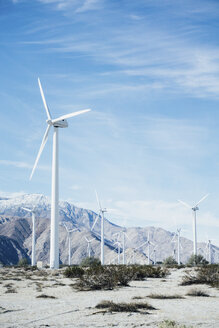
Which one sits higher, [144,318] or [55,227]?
[55,227]

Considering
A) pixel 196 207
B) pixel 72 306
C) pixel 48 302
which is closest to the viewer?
pixel 72 306

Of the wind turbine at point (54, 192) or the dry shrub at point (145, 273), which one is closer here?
the dry shrub at point (145, 273)

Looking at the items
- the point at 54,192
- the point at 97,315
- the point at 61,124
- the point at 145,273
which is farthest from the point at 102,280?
the point at 61,124

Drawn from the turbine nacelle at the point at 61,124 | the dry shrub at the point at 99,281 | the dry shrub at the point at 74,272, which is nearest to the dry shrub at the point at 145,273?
the dry shrub at the point at 74,272

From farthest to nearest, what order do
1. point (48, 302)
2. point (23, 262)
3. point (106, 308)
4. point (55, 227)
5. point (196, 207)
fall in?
point (23, 262), point (196, 207), point (55, 227), point (48, 302), point (106, 308)

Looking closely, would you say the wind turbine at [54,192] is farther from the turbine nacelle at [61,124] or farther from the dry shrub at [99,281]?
the dry shrub at [99,281]

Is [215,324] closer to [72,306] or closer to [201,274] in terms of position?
[72,306]

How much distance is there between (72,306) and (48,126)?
44.0 metres

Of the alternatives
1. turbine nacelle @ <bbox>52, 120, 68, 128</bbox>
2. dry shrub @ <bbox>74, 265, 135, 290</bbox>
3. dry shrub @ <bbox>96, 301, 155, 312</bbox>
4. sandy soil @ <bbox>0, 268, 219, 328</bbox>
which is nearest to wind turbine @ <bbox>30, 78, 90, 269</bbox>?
turbine nacelle @ <bbox>52, 120, 68, 128</bbox>

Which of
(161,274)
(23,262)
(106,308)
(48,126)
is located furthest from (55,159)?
(23,262)

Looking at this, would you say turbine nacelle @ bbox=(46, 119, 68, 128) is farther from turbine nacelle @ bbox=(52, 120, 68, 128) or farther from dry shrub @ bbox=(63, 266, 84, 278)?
dry shrub @ bbox=(63, 266, 84, 278)

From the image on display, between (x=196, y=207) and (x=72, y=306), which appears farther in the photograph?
(x=196, y=207)

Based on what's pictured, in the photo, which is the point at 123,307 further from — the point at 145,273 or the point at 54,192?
the point at 54,192

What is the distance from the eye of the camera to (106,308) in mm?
14344
